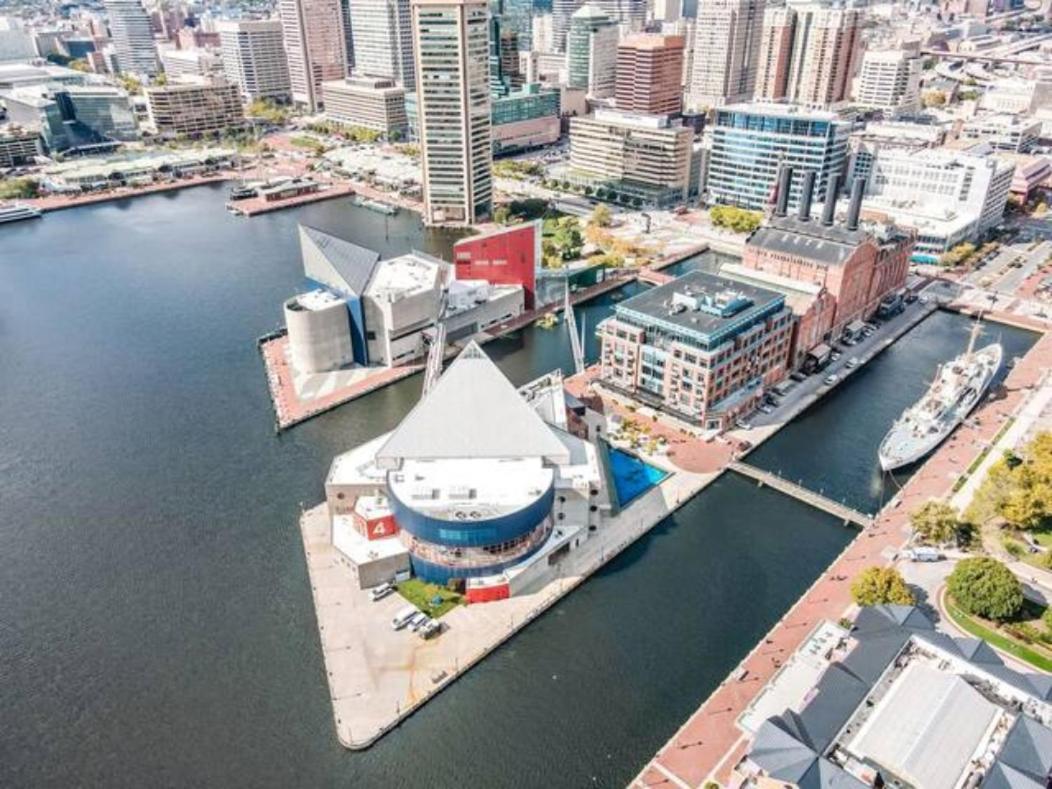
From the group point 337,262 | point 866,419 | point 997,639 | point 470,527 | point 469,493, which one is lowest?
point 997,639

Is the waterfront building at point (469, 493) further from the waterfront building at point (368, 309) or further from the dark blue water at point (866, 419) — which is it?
the waterfront building at point (368, 309)

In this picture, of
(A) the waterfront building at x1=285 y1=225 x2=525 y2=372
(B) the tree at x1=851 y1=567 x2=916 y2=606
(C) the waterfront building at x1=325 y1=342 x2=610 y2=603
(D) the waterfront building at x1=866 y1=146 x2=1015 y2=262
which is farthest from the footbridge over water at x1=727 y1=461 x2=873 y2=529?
(D) the waterfront building at x1=866 y1=146 x2=1015 y2=262

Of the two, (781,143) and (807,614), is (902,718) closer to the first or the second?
(807,614)

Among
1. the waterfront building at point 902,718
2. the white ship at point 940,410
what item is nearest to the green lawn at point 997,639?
the waterfront building at point 902,718

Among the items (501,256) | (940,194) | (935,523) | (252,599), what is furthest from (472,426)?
(940,194)

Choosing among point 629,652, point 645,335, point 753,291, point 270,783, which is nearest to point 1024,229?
point 753,291

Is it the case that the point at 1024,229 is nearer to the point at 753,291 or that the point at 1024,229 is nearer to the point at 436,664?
the point at 753,291

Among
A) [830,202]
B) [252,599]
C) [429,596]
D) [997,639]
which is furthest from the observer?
[830,202]
